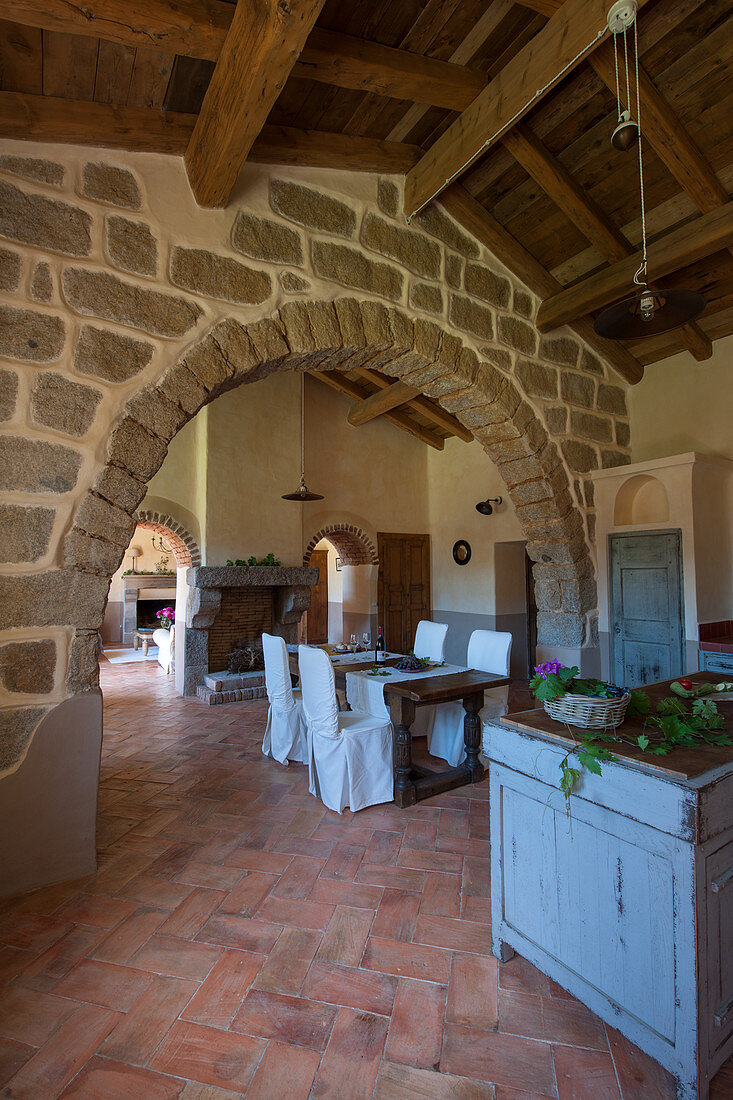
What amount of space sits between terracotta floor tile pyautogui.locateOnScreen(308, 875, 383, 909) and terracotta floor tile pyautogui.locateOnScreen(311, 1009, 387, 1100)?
0.54 metres

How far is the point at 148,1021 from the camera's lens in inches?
62.4

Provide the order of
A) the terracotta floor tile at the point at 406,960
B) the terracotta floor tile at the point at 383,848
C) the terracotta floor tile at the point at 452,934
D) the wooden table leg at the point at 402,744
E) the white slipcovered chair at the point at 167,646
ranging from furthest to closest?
1. the white slipcovered chair at the point at 167,646
2. the wooden table leg at the point at 402,744
3. the terracotta floor tile at the point at 383,848
4. the terracotta floor tile at the point at 452,934
5. the terracotta floor tile at the point at 406,960

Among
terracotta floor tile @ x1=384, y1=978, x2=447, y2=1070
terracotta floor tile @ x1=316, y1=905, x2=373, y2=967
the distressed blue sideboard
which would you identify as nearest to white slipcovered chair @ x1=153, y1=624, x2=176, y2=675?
terracotta floor tile @ x1=316, y1=905, x2=373, y2=967

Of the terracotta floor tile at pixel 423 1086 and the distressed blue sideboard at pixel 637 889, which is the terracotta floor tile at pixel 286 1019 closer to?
the terracotta floor tile at pixel 423 1086

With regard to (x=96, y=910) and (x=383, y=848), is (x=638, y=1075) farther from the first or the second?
(x=96, y=910)

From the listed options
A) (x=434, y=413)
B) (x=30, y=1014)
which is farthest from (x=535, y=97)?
(x=434, y=413)

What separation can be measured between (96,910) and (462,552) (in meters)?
5.89

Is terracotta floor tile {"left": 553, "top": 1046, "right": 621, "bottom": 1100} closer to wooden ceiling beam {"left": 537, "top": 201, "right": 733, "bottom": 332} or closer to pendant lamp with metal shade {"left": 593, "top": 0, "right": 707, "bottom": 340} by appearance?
pendant lamp with metal shade {"left": 593, "top": 0, "right": 707, "bottom": 340}

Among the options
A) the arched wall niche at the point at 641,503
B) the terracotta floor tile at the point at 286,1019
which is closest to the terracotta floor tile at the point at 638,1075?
the terracotta floor tile at the point at 286,1019

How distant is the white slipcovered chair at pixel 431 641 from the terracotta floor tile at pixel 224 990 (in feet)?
8.40

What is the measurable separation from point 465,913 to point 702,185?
394 cm

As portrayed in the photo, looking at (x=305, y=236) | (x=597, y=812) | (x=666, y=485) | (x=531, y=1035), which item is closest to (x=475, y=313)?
(x=305, y=236)

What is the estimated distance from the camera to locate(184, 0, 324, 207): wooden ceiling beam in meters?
1.76

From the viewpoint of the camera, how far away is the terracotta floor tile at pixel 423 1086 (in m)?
1.35
